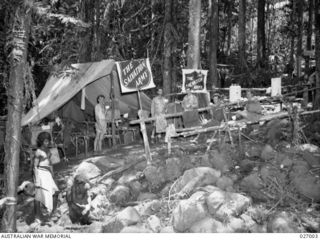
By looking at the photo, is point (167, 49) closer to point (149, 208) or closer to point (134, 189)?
point (134, 189)

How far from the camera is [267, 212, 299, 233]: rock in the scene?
5703 millimetres

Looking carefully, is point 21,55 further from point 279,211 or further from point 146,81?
point 279,211

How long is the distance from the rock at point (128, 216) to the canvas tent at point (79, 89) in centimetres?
368

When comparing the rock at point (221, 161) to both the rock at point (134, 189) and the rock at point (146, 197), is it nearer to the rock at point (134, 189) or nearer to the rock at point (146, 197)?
the rock at point (146, 197)

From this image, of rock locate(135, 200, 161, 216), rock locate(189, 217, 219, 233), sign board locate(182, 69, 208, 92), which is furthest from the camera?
sign board locate(182, 69, 208, 92)

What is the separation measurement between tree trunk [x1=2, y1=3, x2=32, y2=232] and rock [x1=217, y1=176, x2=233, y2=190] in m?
3.28

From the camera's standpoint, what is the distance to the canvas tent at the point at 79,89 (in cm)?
970

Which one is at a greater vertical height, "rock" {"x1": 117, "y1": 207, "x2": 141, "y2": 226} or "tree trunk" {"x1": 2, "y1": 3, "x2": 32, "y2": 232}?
"tree trunk" {"x1": 2, "y1": 3, "x2": 32, "y2": 232}

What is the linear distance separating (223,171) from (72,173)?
3.04 meters

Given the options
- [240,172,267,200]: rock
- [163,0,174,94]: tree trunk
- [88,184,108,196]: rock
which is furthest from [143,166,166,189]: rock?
[163,0,174,94]: tree trunk

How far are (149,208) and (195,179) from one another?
916mm

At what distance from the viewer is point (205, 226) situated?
5.97 meters

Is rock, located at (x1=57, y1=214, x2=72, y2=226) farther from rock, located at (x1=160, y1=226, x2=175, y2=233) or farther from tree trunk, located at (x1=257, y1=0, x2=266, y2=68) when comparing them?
tree trunk, located at (x1=257, y1=0, x2=266, y2=68)

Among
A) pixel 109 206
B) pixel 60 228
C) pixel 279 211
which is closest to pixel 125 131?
pixel 109 206
